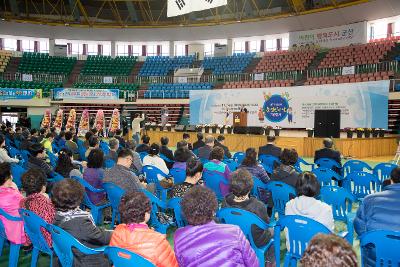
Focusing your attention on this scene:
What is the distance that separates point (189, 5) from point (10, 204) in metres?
7.92

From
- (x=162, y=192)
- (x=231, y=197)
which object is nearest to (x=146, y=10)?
(x=162, y=192)

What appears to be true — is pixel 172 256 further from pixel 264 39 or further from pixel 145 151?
pixel 264 39

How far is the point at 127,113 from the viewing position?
999 inches

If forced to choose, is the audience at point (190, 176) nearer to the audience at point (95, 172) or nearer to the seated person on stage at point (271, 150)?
the audience at point (95, 172)

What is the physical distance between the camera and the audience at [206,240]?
88.4 inches

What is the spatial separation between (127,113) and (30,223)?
22550 mm

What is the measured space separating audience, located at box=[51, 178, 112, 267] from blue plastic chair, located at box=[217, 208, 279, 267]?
36.4 inches

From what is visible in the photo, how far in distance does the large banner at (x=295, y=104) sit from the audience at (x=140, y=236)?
14.6 meters

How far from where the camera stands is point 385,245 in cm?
232

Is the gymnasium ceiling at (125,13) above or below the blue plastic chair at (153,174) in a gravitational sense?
above

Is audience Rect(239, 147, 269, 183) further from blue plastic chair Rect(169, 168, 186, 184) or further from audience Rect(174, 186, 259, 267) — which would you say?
audience Rect(174, 186, 259, 267)

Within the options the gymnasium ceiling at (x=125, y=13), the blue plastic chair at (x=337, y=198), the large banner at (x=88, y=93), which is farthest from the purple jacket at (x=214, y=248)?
the gymnasium ceiling at (x=125, y=13)

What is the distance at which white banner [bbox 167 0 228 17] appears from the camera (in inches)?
391

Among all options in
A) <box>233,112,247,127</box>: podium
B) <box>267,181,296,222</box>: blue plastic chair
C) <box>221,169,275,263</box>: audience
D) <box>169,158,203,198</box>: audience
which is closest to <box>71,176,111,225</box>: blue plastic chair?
<box>169,158,203,198</box>: audience
